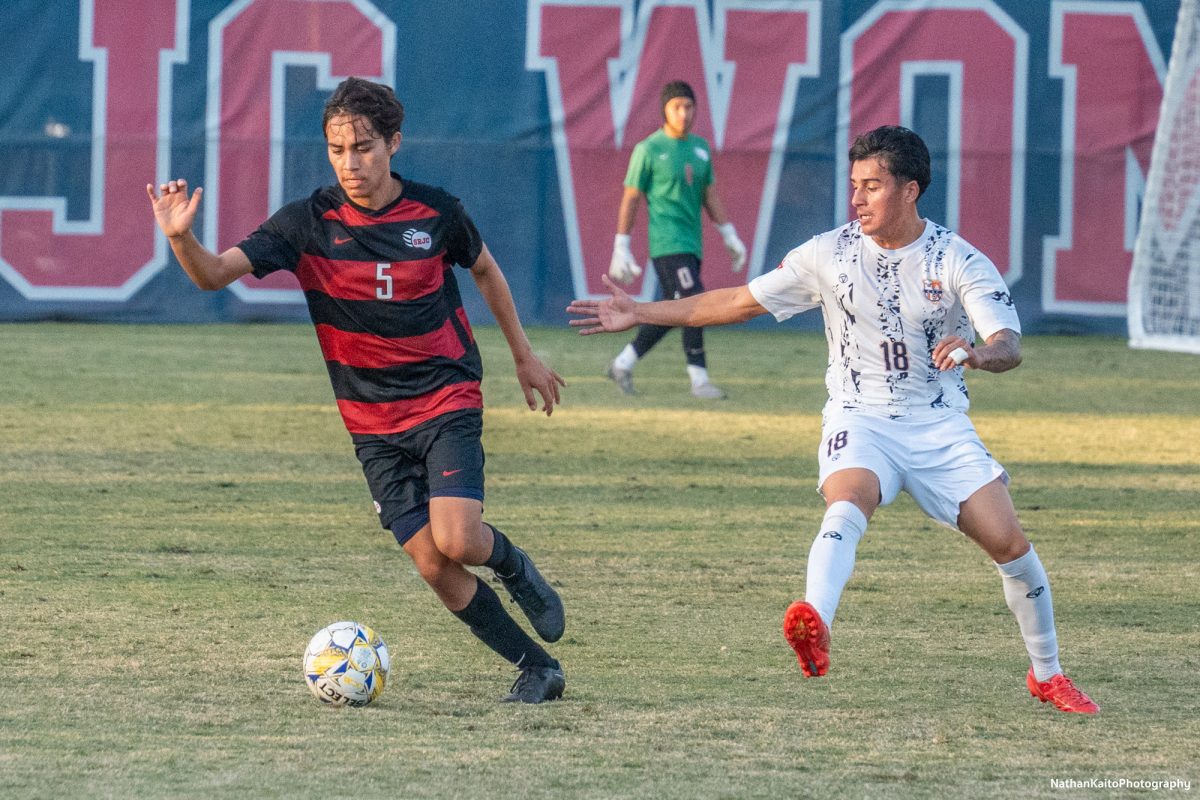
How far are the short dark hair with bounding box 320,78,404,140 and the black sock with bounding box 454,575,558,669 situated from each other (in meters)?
1.36

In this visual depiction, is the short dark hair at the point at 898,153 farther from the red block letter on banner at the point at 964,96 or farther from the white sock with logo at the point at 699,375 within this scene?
the red block letter on banner at the point at 964,96

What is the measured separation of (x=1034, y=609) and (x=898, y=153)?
1.36m

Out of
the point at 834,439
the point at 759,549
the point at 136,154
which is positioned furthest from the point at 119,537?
the point at 136,154

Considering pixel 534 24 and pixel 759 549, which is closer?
pixel 759 549

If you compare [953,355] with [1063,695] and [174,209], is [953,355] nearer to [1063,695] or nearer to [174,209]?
[1063,695]

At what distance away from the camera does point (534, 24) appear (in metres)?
17.5

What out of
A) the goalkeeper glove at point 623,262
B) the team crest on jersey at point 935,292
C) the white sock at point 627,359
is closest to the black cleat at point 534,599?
the team crest on jersey at point 935,292

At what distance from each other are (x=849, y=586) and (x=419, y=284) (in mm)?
2368

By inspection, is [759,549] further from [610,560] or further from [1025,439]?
[1025,439]

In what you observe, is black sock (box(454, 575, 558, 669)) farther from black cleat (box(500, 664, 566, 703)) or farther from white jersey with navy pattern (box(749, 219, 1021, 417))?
white jersey with navy pattern (box(749, 219, 1021, 417))

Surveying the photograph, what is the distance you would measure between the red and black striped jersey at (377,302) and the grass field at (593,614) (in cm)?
82

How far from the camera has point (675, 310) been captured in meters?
5.54

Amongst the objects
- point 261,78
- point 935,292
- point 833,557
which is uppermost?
point 261,78

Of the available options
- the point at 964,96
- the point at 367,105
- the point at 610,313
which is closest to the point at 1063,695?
the point at 610,313
